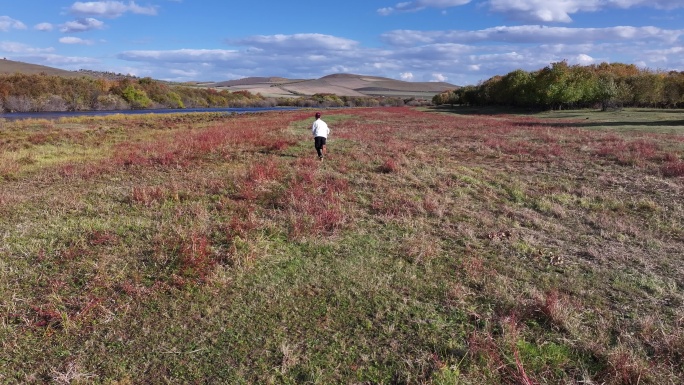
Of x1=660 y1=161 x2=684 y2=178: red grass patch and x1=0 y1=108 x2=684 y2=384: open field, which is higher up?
x1=660 y1=161 x2=684 y2=178: red grass patch

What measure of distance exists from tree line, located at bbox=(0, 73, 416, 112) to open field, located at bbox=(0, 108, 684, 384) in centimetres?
8364

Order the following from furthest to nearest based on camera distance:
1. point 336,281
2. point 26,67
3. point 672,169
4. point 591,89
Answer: point 26,67
point 591,89
point 672,169
point 336,281

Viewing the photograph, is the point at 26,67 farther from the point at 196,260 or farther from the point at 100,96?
the point at 196,260

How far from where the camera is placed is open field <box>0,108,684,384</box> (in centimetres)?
398

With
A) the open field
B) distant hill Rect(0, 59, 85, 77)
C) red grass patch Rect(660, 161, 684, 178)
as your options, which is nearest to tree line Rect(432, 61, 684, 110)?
red grass patch Rect(660, 161, 684, 178)

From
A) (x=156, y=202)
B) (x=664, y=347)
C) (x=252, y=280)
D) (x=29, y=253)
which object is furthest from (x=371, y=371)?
(x=156, y=202)

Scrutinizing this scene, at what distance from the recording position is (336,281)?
5691 millimetres

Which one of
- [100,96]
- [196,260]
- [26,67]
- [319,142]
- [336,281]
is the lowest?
[336,281]

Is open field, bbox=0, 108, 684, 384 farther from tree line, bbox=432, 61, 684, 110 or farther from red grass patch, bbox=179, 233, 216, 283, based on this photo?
tree line, bbox=432, 61, 684, 110

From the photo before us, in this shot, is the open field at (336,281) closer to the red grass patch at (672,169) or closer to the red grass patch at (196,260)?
the red grass patch at (196,260)

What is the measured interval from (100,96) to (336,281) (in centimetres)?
10320

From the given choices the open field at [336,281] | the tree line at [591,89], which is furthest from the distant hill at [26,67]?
the open field at [336,281]

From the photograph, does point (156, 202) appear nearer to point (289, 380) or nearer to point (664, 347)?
point (289, 380)

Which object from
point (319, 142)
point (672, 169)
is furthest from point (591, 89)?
point (319, 142)
